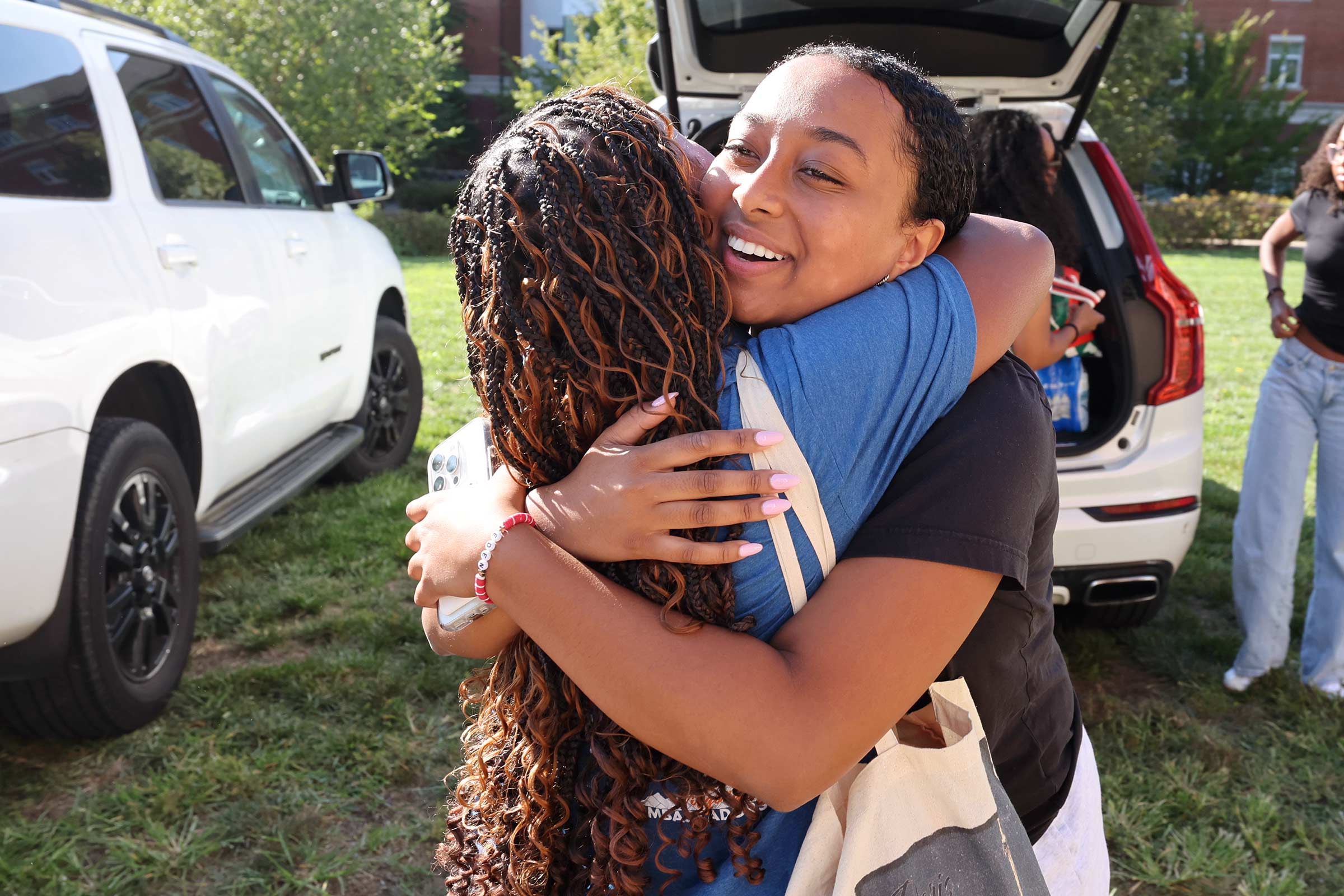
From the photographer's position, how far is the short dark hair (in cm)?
127

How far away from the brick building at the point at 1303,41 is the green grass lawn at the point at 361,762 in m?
37.2

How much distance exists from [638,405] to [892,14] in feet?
8.39

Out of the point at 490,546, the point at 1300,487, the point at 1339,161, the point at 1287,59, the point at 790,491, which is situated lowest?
the point at 1287,59

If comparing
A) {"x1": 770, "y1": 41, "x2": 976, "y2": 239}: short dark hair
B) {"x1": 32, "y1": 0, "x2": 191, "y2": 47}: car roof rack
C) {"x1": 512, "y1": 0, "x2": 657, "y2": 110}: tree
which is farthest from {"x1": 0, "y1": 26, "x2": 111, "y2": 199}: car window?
{"x1": 512, "y1": 0, "x2": 657, "y2": 110}: tree

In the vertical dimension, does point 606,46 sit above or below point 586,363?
below

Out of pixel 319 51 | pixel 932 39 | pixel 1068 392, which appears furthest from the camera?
pixel 319 51

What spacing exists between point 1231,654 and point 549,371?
12.7 feet

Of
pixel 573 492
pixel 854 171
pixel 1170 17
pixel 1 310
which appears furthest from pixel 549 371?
pixel 1170 17

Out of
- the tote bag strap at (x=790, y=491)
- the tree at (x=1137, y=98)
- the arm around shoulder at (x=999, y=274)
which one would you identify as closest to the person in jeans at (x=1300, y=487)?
the arm around shoulder at (x=999, y=274)

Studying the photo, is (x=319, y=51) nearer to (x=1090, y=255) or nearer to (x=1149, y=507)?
(x=1090, y=255)

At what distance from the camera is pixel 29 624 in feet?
8.71

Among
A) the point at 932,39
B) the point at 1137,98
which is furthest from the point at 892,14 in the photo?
the point at 1137,98

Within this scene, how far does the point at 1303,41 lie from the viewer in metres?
35.9

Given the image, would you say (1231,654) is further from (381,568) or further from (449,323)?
(449,323)
